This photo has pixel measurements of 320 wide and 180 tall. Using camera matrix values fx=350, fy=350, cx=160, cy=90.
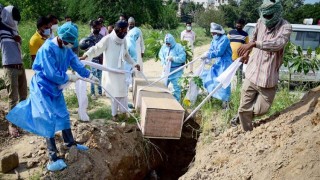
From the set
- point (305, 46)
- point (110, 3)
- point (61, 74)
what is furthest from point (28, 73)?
point (110, 3)

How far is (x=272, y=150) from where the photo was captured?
359 cm

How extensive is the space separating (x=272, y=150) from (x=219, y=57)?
9.22 ft

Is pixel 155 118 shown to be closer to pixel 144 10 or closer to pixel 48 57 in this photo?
pixel 48 57

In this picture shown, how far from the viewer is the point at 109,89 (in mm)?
5539

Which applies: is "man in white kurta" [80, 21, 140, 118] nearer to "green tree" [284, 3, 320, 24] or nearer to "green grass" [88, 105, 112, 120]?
"green grass" [88, 105, 112, 120]

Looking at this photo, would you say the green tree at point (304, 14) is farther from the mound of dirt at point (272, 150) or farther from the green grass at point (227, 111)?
the mound of dirt at point (272, 150)

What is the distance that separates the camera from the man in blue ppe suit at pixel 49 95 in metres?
3.92

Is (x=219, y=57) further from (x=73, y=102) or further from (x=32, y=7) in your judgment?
(x=32, y=7)

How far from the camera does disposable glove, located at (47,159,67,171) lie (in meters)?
4.08

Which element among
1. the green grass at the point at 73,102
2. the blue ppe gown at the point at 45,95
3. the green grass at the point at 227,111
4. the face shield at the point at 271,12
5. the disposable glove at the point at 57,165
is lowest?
the green grass at the point at 73,102

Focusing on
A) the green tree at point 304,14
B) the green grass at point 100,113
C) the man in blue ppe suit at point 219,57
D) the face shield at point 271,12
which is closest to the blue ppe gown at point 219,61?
the man in blue ppe suit at point 219,57

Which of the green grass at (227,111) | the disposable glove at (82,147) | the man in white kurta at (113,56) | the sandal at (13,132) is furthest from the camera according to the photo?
the man in white kurta at (113,56)

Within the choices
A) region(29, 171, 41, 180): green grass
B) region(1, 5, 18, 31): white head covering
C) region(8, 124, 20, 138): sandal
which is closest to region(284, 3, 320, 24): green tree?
region(1, 5, 18, 31): white head covering

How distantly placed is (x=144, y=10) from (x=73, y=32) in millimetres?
23937
